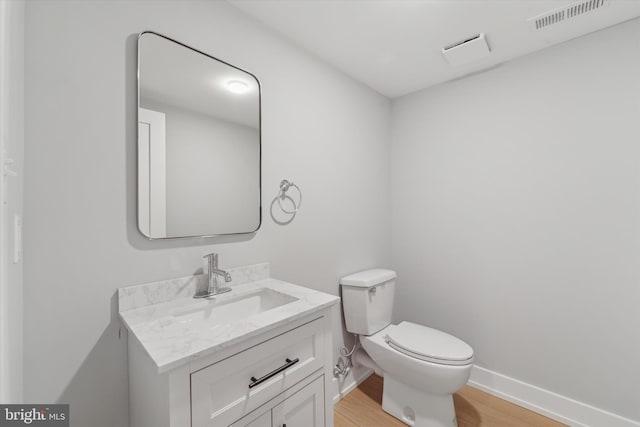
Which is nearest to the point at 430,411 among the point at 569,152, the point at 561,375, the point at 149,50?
the point at 561,375

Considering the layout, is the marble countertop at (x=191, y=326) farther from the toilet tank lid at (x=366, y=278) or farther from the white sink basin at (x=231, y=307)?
the toilet tank lid at (x=366, y=278)

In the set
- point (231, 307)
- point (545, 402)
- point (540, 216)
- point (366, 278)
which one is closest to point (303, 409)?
point (231, 307)

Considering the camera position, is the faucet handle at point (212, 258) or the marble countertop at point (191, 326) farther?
the faucet handle at point (212, 258)

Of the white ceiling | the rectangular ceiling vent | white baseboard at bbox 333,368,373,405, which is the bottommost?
white baseboard at bbox 333,368,373,405

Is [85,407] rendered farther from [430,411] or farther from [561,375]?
[561,375]

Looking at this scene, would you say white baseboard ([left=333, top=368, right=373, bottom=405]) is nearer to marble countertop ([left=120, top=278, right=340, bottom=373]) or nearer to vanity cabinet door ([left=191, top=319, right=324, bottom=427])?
vanity cabinet door ([left=191, top=319, right=324, bottom=427])

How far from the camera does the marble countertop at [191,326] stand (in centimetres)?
74

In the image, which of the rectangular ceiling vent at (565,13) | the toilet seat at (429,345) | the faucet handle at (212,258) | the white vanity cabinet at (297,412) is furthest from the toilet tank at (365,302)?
the rectangular ceiling vent at (565,13)

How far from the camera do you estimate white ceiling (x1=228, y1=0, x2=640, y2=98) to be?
54.6 inches

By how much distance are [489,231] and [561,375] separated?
0.97 m

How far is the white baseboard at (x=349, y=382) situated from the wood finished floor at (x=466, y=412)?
1.3 inches

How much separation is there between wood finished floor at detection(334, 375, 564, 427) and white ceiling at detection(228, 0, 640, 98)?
2341mm

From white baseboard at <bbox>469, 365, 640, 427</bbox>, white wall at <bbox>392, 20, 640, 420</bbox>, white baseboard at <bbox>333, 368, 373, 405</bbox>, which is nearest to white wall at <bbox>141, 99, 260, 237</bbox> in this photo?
white baseboard at <bbox>333, 368, 373, 405</bbox>

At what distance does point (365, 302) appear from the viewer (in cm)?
185
